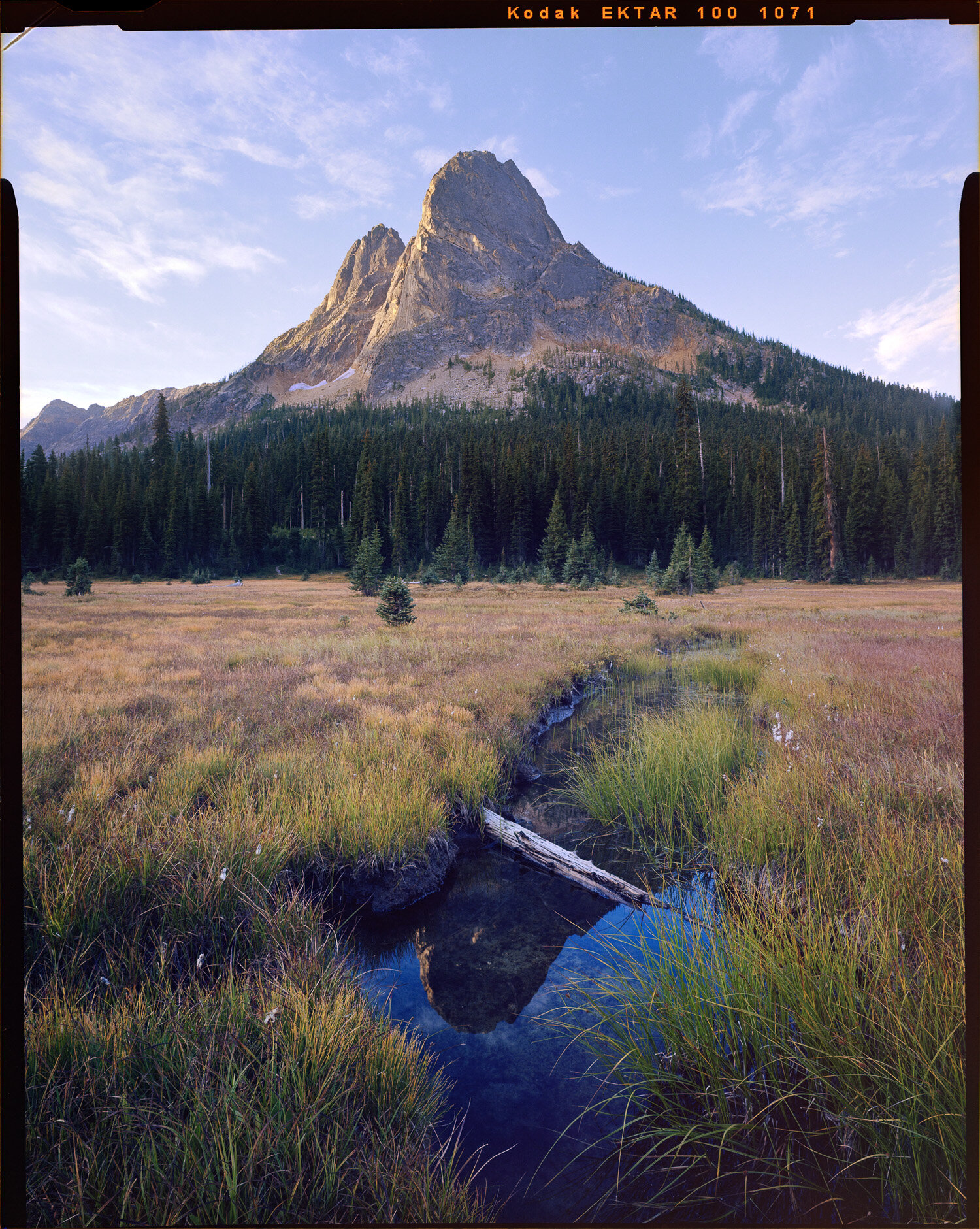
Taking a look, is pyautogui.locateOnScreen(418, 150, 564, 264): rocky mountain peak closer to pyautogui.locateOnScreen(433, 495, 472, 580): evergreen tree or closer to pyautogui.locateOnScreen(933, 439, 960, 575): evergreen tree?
pyautogui.locateOnScreen(933, 439, 960, 575): evergreen tree

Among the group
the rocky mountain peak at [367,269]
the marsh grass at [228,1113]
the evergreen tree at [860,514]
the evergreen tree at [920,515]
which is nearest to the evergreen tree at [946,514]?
the evergreen tree at [920,515]

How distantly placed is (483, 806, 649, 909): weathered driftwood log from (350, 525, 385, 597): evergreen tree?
15.3 feet

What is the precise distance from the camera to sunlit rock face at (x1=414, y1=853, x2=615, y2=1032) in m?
2.45

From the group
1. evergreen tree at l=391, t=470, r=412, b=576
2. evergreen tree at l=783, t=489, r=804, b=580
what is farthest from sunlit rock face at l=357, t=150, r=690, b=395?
evergreen tree at l=783, t=489, r=804, b=580

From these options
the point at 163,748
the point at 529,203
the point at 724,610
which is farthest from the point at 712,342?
the point at 163,748

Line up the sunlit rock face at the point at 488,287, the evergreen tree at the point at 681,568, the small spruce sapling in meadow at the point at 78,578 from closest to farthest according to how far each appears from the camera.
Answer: the small spruce sapling in meadow at the point at 78,578, the sunlit rock face at the point at 488,287, the evergreen tree at the point at 681,568

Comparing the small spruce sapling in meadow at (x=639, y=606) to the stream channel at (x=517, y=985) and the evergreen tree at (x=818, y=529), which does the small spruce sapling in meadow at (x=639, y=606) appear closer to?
the evergreen tree at (x=818, y=529)

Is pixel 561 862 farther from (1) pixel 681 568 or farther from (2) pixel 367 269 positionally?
(1) pixel 681 568

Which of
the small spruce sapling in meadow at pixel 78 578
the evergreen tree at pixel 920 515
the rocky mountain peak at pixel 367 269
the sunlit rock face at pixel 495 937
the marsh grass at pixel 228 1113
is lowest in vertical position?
the sunlit rock face at pixel 495 937

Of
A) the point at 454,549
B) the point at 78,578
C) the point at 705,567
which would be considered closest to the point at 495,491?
the point at 454,549

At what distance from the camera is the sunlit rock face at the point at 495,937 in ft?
8.05

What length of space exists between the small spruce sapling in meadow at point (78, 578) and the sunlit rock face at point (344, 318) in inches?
87.0

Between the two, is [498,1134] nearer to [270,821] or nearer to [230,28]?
[270,821]

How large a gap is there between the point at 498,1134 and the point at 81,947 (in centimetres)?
198
